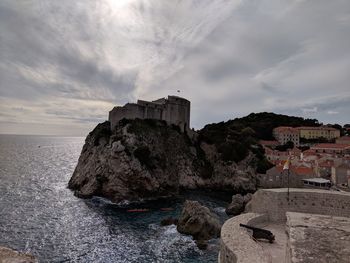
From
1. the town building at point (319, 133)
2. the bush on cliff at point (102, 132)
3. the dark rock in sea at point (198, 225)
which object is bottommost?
the dark rock in sea at point (198, 225)

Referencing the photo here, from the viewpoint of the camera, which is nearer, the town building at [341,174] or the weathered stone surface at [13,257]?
the weathered stone surface at [13,257]

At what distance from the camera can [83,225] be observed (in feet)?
68.3

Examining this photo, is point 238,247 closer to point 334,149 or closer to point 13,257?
point 13,257

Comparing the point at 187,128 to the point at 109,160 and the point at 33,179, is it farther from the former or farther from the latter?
the point at 33,179

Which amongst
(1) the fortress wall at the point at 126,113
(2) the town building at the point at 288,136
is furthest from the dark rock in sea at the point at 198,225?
(2) the town building at the point at 288,136

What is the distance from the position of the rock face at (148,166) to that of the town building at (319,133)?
36.7 m

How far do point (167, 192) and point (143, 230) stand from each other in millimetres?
14117

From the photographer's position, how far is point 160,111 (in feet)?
145

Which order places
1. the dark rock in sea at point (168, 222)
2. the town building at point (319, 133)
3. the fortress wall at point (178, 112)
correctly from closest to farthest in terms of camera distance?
the dark rock in sea at point (168, 222) → the fortress wall at point (178, 112) → the town building at point (319, 133)

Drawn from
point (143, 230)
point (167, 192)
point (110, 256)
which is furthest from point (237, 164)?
point (110, 256)

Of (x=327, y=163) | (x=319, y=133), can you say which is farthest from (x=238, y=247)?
(x=319, y=133)

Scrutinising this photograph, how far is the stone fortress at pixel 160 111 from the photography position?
4041 centimetres

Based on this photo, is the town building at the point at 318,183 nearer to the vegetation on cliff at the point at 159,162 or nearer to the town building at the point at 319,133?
the vegetation on cliff at the point at 159,162

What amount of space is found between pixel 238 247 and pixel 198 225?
10786 mm
